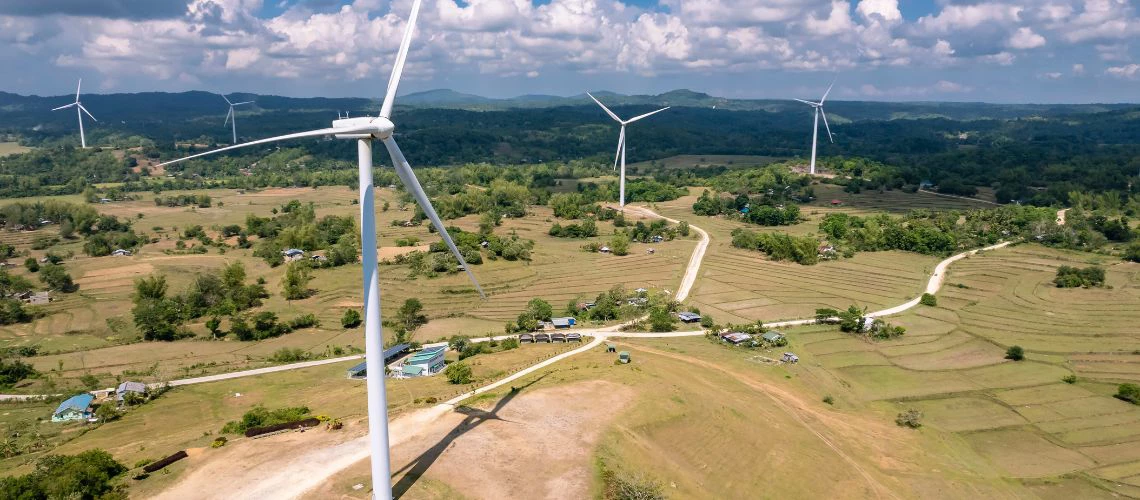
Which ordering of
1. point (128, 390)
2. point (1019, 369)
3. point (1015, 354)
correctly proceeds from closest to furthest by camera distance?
point (128, 390) → point (1019, 369) → point (1015, 354)

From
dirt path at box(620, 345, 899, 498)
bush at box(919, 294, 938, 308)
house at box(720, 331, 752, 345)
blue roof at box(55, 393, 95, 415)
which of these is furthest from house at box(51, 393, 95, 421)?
bush at box(919, 294, 938, 308)

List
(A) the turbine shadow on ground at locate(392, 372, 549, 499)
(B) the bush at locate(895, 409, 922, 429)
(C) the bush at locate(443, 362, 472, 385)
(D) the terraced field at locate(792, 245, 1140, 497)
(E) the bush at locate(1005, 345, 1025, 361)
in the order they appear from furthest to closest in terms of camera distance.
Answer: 1. (E) the bush at locate(1005, 345, 1025, 361)
2. (B) the bush at locate(895, 409, 922, 429)
3. (C) the bush at locate(443, 362, 472, 385)
4. (D) the terraced field at locate(792, 245, 1140, 497)
5. (A) the turbine shadow on ground at locate(392, 372, 549, 499)

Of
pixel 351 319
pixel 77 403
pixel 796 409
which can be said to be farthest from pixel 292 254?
pixel 796 409

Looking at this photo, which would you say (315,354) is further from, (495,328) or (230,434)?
(230,434)

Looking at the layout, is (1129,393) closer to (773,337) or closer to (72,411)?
(773,337)

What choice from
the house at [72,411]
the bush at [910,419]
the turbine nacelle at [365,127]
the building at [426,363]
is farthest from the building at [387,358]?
the bush at [910,419]

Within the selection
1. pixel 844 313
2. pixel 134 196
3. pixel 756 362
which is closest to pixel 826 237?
pixel 844 313

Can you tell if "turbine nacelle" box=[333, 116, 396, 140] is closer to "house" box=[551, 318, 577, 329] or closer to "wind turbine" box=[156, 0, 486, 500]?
"wind turbine" box=[156, 0, 486, 500]
